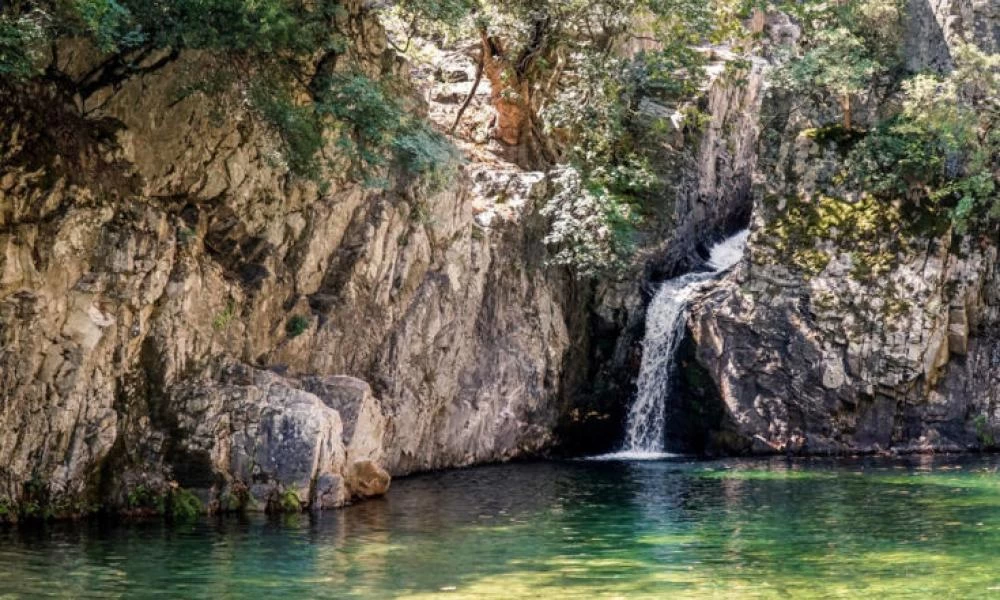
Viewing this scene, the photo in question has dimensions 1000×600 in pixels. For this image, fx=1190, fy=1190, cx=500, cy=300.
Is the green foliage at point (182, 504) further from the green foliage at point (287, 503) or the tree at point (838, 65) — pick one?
the tree at point (838, 65)

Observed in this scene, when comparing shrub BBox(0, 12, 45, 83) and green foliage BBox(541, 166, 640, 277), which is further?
green foliage BBox(541, 166, 640, 277)

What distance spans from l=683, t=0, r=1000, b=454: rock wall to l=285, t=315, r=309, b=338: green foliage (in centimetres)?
1273

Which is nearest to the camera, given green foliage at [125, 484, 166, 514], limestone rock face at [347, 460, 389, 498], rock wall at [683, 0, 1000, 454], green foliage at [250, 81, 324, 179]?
green foliage at [125, 484, 166, 514]

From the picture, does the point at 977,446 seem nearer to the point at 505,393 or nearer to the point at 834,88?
the point at 834,88

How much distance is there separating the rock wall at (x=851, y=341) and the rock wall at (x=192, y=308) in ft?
30.9

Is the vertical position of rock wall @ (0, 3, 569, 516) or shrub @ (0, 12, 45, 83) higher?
shrub @ (0, 12, 45, 83)

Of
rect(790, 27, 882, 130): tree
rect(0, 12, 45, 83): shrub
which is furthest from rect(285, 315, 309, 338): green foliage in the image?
rect(790, 27, 882, 130): tree

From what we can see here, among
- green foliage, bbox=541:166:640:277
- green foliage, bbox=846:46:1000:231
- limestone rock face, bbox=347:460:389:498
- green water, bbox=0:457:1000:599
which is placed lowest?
green water, bbox=0:457:1000:599

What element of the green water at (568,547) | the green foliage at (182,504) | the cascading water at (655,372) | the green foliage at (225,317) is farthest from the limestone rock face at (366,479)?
the cascading water at (655,372)

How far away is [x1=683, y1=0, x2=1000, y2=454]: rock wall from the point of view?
31.6 metres

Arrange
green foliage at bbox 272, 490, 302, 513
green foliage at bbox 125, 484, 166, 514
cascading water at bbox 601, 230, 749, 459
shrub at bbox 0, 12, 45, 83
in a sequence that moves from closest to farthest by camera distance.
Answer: shrub at bbox 0, 12, 45, 83
green foliage at bbox 125, 484, 166, 514
green foliage at bbox 272, 490, 302, 513
cascading water at bbox 601, 230, 749, 459

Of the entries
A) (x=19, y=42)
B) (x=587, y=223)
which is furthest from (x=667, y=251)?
(x=19, y=42)

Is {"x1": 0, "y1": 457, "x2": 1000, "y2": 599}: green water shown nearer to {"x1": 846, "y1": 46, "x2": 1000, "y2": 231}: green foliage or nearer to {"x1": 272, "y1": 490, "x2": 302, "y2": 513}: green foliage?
{"x1": 272, "y1": 490, "x2": 302, "y2": 513}: green foliage

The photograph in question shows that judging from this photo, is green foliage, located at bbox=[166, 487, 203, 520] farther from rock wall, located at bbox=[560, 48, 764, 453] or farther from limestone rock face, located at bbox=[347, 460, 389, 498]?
rock wall, located at bbox=[560, 48, 764, 453]
